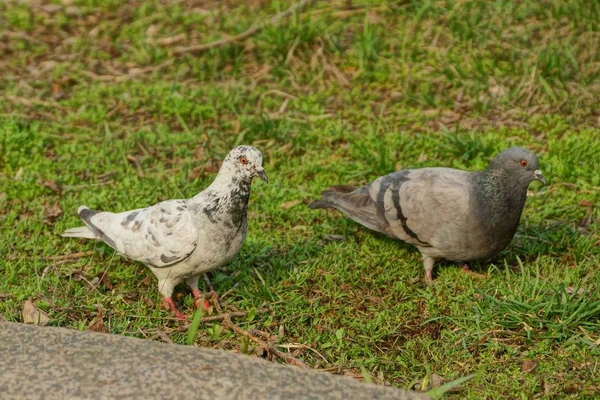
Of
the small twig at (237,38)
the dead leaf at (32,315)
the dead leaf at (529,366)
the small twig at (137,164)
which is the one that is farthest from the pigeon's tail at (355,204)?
the small twig at (237,38)

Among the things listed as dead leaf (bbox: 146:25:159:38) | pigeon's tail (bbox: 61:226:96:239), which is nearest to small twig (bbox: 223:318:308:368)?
pigeon's tail (bbox: 61:226:96:239)

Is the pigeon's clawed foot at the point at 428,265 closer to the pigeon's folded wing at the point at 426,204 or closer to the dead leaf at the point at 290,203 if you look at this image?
the pigeon's folded wing at the point at 426,204

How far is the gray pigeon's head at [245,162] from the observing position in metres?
4.36

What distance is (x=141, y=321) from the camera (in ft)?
14.9

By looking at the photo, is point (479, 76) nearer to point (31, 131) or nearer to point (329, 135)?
point (329, 135)

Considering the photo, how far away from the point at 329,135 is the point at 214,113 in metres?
0.96

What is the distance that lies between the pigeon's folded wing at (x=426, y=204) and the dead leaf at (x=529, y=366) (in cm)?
92

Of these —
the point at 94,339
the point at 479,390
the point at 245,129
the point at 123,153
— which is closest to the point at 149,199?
the point at 123,153

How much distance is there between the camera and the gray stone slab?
323 centimetres

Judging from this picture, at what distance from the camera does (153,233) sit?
450 cm

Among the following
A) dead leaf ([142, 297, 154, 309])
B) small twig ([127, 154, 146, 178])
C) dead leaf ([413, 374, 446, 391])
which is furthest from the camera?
small twig ([127, 154, 146, 178])

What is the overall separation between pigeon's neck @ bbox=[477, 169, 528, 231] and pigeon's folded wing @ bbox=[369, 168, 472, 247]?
0.10 m

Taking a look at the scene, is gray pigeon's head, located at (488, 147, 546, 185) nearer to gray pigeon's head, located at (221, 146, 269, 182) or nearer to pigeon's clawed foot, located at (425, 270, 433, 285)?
pigeon's clawed foot, located at (425, 270, 433, 285)

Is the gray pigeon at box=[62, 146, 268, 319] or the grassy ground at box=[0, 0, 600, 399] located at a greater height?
the gray pigeon at box=[62, 146, 268, 319]
